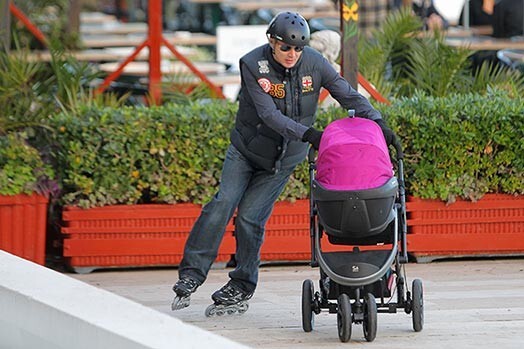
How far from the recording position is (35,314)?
18.6 feet

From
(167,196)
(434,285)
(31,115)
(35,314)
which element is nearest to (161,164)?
(167,196)

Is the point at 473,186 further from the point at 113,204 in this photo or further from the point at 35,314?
the point at 35,314

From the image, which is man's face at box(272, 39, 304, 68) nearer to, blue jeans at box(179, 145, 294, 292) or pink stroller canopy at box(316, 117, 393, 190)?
pink stroller canopy at box(316, 117, 393, 190)

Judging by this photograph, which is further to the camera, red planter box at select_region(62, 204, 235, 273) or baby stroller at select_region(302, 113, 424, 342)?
red planter box at select_region(62, 204, 235, 273)

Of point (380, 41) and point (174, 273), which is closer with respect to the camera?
point (174, 273)

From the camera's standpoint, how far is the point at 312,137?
22.4ft

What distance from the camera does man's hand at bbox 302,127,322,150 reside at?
6805 millimetres

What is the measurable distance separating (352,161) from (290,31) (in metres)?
0.79

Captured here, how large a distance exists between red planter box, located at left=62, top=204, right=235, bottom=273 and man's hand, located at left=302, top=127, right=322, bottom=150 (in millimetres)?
2485

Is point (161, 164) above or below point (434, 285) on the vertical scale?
above

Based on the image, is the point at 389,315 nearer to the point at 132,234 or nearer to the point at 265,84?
the point at 265,84

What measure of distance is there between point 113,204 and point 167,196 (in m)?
0.37

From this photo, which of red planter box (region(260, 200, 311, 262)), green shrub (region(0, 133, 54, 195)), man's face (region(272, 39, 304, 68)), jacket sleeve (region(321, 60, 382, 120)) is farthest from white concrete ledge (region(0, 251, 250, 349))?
red planter box (region(260, 200, 311, 262))

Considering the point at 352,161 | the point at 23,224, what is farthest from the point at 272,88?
the point at 23,224
